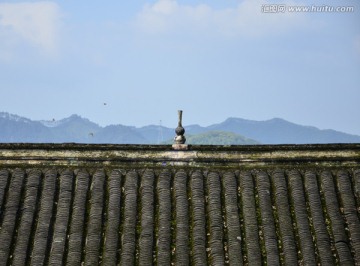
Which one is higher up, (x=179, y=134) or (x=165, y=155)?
(x=179, y=134)

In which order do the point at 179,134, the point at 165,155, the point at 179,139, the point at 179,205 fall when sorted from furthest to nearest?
the point at 179,134
the point at 179,139
the point at 165,155
the point at 179,205

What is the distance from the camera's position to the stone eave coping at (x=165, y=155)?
1614 centimetres

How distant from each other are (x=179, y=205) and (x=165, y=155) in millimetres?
1405

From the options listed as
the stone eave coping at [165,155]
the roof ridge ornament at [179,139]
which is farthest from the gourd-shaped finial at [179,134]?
the stone eave coping at [165,155]

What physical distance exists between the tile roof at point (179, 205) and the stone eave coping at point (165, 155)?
2cm

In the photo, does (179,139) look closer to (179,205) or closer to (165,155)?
(165,155)

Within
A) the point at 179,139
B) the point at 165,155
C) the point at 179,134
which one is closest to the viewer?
the point at 165,155

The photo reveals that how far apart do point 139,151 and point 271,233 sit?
11.8ft

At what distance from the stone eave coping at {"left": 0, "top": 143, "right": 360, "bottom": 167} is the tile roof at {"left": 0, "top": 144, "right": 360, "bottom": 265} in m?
0.02

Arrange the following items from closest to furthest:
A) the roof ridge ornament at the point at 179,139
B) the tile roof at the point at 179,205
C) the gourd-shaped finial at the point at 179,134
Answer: the tile roof at the point at 179,205 < the roof ridge ornament at the point at 179,139 < the gourd-shaped finial at the point at 179,134

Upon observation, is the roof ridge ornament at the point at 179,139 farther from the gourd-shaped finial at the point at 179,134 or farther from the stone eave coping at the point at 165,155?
the stone eave coping at the point at 165,155

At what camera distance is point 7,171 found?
15906mm

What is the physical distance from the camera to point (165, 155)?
1623 centimetres

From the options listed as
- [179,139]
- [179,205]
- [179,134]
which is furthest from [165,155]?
[179,205]
